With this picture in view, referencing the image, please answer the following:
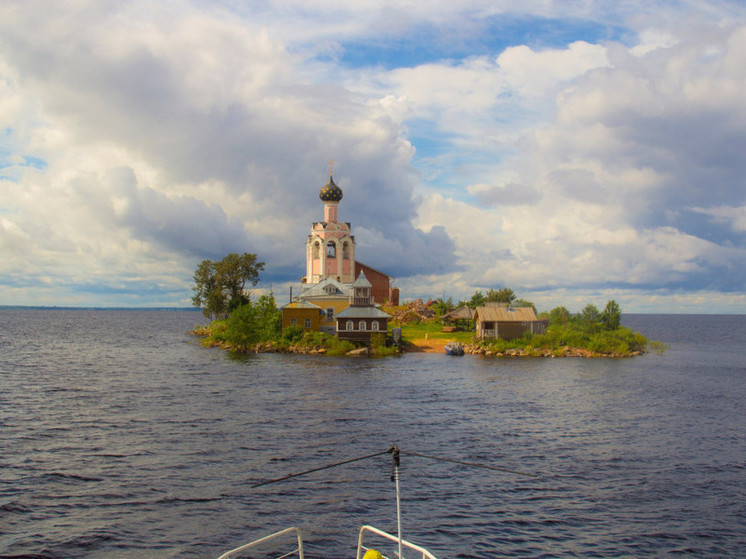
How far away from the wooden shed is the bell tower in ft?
105

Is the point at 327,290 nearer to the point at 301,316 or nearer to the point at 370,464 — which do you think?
the point at 301,316

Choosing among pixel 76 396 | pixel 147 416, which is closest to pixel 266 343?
pixel 76 396

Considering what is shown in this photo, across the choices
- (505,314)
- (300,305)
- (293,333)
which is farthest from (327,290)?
(505,314)

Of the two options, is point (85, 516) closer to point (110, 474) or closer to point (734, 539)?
point (110, 474)

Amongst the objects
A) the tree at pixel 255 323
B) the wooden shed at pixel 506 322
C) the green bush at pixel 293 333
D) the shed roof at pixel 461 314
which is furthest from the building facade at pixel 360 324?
the shed roof at pixel 461 314

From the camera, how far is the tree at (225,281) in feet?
349

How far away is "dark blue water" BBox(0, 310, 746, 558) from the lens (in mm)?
19625

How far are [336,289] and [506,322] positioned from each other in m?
24.5

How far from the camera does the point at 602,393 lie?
46125 millimetres

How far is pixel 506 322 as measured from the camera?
77750mm

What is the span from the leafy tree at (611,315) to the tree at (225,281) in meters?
56.7

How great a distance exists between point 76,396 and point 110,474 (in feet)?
70.2

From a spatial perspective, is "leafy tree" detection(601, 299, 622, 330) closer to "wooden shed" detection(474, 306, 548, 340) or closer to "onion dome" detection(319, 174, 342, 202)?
"wooden shed" detection(474, 306, 548, 340)

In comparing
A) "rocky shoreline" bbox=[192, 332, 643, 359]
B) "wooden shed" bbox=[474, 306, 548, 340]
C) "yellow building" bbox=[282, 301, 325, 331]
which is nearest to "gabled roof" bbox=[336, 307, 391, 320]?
"rocky shoreline" bbox=[192, 332, 643, 359]
